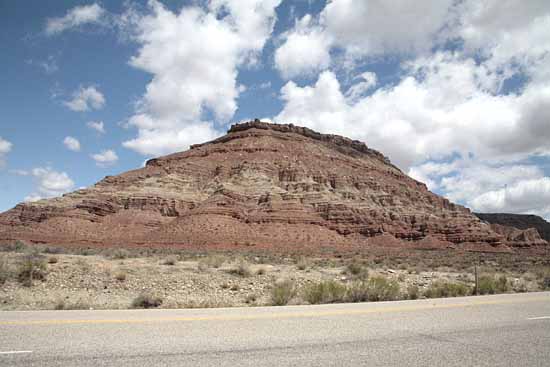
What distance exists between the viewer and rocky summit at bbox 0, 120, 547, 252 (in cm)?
6475

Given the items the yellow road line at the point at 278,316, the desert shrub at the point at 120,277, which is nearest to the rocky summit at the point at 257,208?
the desert shrub at the point at 120,277

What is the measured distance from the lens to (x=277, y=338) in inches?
252

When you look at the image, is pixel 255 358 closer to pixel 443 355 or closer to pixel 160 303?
pixel 443 355

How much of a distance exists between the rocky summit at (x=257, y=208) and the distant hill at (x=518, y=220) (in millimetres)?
59453

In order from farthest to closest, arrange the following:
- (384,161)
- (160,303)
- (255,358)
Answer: (384,161), (160,303), (255,358)

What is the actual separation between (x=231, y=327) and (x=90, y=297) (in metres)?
9.60

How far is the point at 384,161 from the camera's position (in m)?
127

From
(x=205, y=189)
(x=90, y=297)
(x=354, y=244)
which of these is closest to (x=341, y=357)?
(x=90, y=297)

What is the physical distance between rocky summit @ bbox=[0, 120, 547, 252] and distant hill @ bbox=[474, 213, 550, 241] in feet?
195

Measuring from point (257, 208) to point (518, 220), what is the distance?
125825mm

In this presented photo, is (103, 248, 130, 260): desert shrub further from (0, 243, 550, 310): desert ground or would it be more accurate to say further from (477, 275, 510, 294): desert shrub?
(477, 275, 510, 294): desert shrub

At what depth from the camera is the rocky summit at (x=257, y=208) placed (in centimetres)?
6475

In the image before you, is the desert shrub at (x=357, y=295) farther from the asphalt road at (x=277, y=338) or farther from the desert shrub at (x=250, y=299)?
the desert shrub at (x=250, y=299)

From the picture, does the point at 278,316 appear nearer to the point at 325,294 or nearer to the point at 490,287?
the point at 325,294
